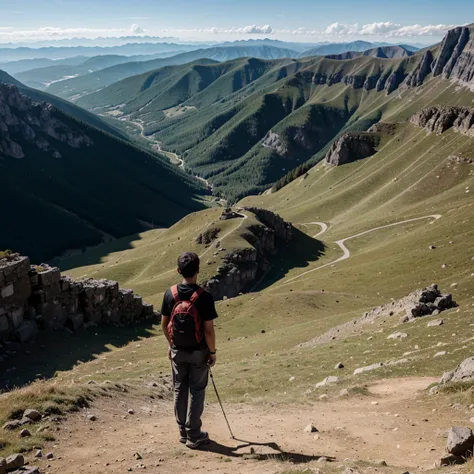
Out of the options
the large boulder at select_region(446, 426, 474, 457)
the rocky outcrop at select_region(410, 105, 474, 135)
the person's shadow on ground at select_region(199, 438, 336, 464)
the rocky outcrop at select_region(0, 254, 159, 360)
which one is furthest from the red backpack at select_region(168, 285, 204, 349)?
the rocky outcrop at select_region(410, 105, 474, 135)

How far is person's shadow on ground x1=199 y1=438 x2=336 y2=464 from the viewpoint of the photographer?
14.0 metres

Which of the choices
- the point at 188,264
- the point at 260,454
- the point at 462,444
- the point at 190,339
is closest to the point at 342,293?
the point at 260,454

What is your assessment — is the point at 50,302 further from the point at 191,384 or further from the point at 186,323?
the point at 186,323

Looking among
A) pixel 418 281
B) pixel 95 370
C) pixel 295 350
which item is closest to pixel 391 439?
pixel 295 350

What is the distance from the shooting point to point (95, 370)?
3741cm

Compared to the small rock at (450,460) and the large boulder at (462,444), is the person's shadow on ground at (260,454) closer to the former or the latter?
the small rock at (450,460)

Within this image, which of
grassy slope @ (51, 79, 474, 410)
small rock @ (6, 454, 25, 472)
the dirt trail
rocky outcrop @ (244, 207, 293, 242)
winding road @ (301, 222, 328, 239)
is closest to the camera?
small rock @ (6, 454, 25, 472)

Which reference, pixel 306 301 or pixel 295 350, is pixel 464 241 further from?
pixel 295 350

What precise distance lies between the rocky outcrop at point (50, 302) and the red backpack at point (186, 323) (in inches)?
1129

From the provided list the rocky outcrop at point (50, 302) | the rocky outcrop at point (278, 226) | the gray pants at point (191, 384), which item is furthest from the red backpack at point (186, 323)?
the rocky outcrop at point (278, 226)

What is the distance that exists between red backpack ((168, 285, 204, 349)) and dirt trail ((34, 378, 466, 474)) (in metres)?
3.52

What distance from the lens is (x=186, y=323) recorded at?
14.6 m

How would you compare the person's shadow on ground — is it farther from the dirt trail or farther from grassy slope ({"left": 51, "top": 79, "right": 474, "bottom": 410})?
grassy slope ({"left": 51, "top": 79, "right": 474, "bottom": 410})

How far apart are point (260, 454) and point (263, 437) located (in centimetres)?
194
